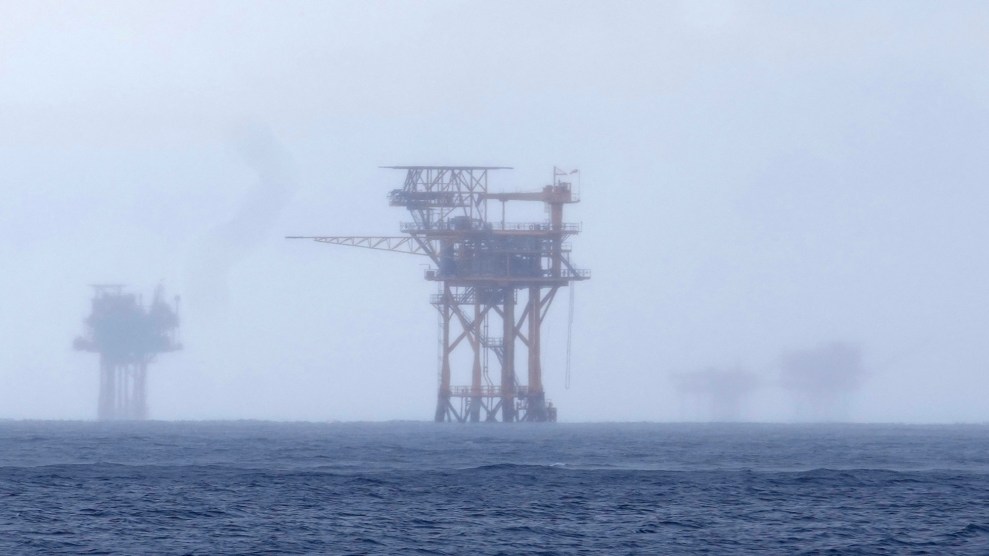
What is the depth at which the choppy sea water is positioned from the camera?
112 ft

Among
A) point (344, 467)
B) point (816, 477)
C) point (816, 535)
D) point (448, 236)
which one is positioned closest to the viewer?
point (816, 535)

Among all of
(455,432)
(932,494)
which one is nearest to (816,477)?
(932,494)

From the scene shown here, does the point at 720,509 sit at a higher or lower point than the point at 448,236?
lower

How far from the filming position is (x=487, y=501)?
43.1 metres

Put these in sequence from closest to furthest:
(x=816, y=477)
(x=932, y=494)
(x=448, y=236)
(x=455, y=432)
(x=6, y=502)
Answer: (x=6, y=502), (x=932, y=494), (x=816, y=477), (x=455, y=432), (x=448, y=236)

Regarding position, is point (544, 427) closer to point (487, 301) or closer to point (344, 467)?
point (487, 301)

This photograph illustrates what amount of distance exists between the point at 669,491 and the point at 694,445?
30258 millimetres

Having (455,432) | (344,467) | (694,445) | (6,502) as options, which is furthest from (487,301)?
(6,502)

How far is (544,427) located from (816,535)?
68.1 m

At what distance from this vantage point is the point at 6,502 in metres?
40.8

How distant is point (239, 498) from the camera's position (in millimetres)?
43125

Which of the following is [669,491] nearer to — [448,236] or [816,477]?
[816,477]

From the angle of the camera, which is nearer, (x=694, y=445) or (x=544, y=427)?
(x=694, y=445)

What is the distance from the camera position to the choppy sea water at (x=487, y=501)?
34.2m
